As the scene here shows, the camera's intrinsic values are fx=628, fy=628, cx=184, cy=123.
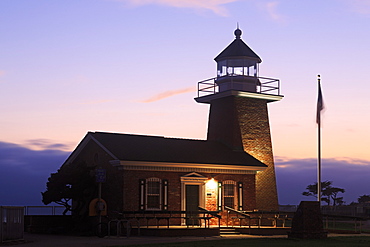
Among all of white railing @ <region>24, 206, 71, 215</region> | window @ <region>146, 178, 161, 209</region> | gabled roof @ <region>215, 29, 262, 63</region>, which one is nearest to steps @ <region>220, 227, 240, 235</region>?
window @ <region>146, 178, 161, 209</region>

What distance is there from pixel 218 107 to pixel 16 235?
54.8 ft

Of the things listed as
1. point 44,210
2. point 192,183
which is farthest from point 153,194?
point 44,210

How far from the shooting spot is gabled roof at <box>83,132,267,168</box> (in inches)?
1222

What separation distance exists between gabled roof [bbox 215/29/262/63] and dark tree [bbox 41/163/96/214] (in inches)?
450

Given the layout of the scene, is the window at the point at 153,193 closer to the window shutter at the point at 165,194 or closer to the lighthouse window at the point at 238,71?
the window shutter at the point at 165,194

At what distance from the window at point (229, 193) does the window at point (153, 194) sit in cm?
366

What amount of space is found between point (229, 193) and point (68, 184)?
8567 millimetres

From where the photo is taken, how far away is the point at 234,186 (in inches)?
1325

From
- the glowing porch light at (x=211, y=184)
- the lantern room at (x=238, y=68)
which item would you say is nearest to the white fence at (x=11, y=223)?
the glowing porch light at (x=211, y=184)

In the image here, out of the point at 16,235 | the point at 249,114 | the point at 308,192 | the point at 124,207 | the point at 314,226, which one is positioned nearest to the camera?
the point at 16,235

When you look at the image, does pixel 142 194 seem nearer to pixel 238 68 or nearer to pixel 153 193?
pixel 153 193

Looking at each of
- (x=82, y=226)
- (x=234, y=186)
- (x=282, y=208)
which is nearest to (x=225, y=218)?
(x=234, y=186)

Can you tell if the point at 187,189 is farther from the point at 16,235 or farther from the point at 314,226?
the point at 16,235

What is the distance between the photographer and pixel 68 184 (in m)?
30.6
